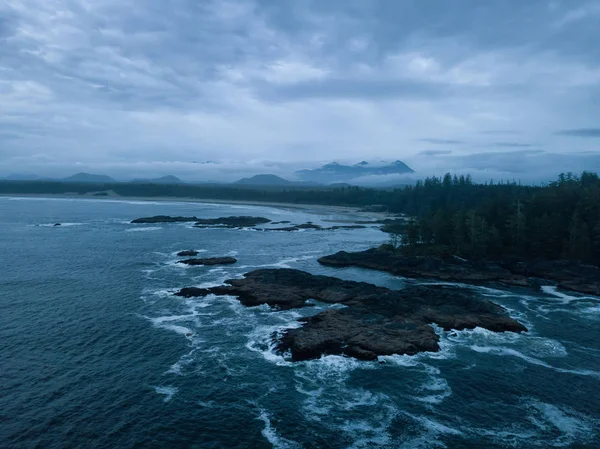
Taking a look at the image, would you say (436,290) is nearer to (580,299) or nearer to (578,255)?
(580,299)

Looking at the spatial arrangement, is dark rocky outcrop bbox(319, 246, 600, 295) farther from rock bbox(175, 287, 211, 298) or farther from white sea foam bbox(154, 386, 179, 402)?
white sea foam bbox(154, 386, 179, 402)

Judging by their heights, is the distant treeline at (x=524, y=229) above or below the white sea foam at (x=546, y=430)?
above

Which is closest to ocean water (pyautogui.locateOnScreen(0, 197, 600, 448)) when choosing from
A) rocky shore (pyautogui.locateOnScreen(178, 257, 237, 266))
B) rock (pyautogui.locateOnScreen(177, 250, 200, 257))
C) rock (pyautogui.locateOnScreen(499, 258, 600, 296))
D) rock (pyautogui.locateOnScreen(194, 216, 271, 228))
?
rock (pyautogui.locateOnScreen(499, 258, 600, 296))

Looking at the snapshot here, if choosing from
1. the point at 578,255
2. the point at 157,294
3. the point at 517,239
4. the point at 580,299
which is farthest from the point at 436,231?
the point at 157,294

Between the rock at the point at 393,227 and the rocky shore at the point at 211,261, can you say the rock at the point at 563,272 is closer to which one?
the rock at the point at 393,227

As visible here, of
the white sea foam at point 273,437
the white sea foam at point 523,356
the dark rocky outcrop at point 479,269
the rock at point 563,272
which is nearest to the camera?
the white sea foam at point 273,437

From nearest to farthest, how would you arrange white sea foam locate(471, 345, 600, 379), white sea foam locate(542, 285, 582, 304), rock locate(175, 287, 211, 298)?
white sea foam locate(471, 345, 600, 379) < rock locate(175, 287, 211, 298) < white sea foam locate(542, 285, 582, 304)

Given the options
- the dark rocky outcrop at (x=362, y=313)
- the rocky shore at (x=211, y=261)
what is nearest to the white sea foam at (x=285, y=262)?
the rocky shore at (x=211, y=261)
